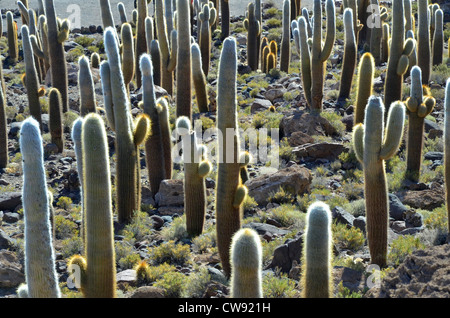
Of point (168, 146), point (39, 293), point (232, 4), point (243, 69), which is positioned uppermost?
point (232, 4)

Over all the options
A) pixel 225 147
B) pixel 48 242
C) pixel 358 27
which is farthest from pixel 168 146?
pixel 358 27

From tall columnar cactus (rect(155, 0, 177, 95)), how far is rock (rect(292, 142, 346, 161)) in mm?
5473

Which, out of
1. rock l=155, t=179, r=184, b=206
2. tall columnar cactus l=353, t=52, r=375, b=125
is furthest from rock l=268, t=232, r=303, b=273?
tall columnar cactus l=353, t=52, r=375, b=125

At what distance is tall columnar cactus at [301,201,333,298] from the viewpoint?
254 inches

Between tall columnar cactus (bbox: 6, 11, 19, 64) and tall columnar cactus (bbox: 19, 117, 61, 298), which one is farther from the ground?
tall columnar cactus (bbox: 6, 11, 19, 64)

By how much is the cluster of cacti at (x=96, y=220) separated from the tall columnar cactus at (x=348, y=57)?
1222 centimetres

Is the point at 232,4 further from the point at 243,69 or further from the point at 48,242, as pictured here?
the point at 48,242

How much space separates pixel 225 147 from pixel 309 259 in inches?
125

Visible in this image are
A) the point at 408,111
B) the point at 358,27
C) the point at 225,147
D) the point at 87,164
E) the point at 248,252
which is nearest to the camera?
the point at 248,252

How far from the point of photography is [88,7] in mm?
38312

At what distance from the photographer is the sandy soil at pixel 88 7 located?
1428 inches

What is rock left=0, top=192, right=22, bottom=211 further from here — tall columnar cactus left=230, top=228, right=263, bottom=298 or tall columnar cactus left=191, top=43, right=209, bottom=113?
tall columnar cactus left=230, top=228, right=263, bottom=298

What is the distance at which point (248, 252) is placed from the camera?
6.06 meters

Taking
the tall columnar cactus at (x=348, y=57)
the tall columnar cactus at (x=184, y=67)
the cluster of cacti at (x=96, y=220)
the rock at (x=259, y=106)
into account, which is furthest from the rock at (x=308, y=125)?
the cluster of cacti at (x=96, y=220)
